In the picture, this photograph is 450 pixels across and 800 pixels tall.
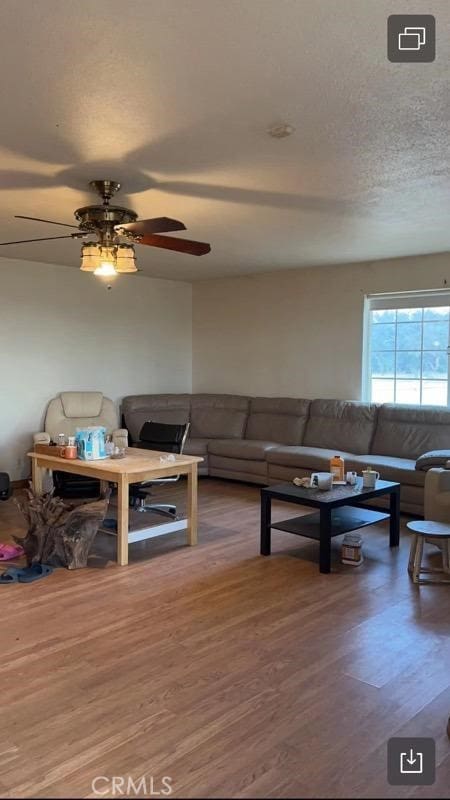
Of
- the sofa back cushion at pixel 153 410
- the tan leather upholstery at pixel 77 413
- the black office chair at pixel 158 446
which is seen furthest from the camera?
the sofa back cushion at pixel 153 410

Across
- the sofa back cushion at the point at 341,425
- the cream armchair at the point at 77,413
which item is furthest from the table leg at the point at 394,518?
the cream armchair at the point at 77,413

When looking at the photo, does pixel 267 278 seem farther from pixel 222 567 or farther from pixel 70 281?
pixel 222 567

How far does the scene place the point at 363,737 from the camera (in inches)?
80.4

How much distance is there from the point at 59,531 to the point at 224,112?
2.64 meters

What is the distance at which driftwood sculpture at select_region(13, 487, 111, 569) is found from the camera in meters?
3.74

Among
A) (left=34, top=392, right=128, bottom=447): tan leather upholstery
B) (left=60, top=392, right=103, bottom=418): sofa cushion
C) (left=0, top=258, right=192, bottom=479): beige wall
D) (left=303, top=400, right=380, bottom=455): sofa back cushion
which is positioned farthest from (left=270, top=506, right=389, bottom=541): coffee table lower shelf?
(left=0, top=258, right=192, bottom=479): beige wall

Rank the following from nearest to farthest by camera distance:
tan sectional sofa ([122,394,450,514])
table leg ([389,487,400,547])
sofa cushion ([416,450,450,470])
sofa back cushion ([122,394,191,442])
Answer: table leg ([389,487,400,547])
sofa cushion ([416,450,450,470])
tan sectional sofa ([122,394,450,514])
sofa back cushion ([122,394,191,442])

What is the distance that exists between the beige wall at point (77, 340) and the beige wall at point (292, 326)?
470 mm

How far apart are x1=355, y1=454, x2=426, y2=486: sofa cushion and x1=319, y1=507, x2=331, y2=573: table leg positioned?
1.49 meters

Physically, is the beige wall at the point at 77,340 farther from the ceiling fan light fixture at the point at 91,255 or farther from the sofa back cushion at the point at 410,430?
the sofa back cushion at the point at 410,430

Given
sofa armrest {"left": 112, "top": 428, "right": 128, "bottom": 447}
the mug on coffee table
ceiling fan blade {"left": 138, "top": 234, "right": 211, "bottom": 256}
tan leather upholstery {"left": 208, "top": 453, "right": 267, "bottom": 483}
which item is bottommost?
tan leather upholstery {"left": 208, "top": 453, "right": 267, "bottom": 483}

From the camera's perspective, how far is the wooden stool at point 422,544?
3.44 meters

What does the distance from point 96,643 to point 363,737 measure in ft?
4.27

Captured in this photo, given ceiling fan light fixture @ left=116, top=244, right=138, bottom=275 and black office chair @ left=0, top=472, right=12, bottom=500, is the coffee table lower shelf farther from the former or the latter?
black office chair @ left=0, top=472, right=12, bottom=500
